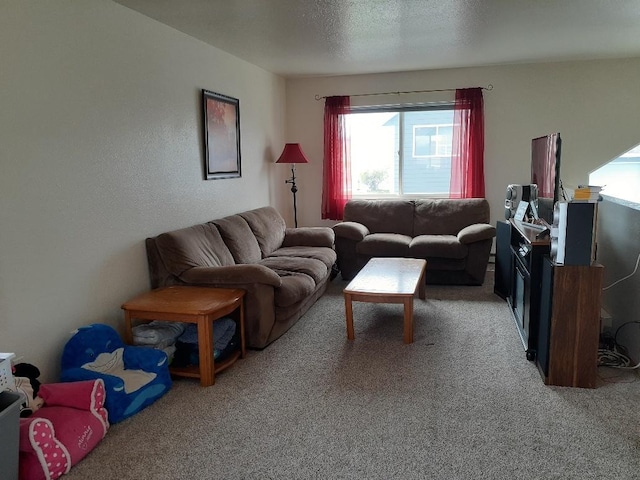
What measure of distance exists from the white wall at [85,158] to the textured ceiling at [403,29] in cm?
40

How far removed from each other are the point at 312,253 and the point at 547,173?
2061 mm

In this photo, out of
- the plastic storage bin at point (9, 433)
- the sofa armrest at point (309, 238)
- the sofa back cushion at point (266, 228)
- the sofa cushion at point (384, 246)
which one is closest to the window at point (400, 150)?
the sofa cushion at point (384, 246)

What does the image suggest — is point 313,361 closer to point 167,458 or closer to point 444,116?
point 167,458

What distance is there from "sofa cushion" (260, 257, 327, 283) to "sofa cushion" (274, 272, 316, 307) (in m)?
0.08

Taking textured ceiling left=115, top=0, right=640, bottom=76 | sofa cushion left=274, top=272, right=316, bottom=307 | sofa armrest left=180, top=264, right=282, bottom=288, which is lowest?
sofa cushion left=274, top=272, right=316, bottom=307

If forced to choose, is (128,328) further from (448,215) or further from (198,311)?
(448,215)

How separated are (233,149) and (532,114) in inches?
131

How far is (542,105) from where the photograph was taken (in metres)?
5.39

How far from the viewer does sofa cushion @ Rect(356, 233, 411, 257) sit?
4.88 meters

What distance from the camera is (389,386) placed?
2773 mm

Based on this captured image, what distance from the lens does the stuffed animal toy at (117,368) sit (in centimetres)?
246

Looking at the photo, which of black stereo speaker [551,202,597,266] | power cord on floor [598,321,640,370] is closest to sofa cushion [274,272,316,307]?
black stereo speaker [551,202,597,266]

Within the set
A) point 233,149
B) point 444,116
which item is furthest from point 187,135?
point 444,116

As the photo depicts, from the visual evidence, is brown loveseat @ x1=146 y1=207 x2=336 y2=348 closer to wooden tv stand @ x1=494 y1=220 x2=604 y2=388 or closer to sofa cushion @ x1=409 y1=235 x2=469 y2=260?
sofa cushion @ x1=409 y1=235 x2=469 y2=260
